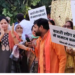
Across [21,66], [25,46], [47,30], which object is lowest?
[21,66]

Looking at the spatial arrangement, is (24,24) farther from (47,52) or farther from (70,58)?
(70,58)

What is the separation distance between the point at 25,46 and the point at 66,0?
0.80 meters

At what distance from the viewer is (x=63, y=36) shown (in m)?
2.62

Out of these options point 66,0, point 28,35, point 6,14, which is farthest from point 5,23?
point 66,0

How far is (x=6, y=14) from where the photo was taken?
3.15 meters

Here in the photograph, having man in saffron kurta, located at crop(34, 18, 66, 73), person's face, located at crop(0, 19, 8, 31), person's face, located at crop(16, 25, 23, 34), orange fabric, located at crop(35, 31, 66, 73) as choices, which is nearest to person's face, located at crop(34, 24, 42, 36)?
man in saffron kurta, located at crop(34, 18, 66, 73)

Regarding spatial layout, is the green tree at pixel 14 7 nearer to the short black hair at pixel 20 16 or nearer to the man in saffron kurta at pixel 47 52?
the short black hair at pixel 20 16

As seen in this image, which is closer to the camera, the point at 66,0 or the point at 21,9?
the point at 66,0

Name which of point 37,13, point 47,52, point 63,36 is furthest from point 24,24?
point 63,36

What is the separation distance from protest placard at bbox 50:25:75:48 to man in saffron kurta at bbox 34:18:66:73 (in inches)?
6.3

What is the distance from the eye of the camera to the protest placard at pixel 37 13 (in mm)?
2996

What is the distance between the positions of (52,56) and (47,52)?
3.1 inches

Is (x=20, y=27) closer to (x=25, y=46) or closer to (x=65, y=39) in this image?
(x=25, y=46)

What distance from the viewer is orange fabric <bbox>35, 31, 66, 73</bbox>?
9.20 ft
